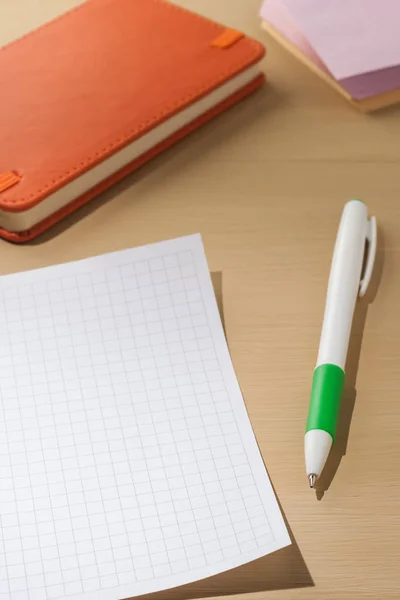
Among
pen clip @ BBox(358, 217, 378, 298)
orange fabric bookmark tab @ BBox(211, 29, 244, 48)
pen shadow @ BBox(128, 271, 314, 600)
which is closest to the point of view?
pen shadow @ BBox(128, 271, 314, 600)

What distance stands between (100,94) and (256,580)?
494 mm

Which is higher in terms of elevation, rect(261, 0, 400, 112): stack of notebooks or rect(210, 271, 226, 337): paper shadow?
rect(261, 0, 400, 112): stack of notebooks

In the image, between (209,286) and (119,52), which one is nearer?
(209,286)

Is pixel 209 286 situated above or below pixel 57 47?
below

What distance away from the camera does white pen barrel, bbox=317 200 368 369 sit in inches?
23.8

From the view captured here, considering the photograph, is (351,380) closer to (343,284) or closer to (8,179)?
(343,284)

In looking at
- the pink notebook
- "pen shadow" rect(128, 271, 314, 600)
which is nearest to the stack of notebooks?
the pink notebook

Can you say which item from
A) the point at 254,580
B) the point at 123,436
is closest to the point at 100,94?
the point at 123,436

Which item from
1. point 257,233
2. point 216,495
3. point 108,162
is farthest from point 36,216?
point 216,495

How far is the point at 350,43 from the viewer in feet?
2.79

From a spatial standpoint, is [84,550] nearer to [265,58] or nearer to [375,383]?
[375,383]

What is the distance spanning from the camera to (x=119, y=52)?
0.84 metres

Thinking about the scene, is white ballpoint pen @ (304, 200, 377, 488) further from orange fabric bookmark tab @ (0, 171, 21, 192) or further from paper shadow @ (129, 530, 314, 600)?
orange fabric bookmark tab @ (0, 171, 21, 192)

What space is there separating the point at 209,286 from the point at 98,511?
213 millimetres
